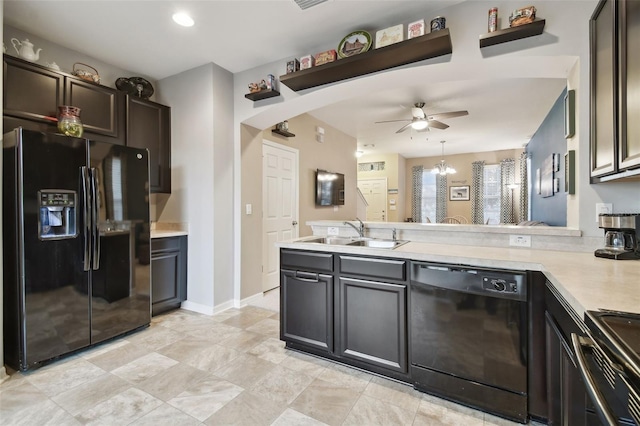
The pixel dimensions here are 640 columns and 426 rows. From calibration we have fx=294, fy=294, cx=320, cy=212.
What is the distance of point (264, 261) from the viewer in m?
4.15

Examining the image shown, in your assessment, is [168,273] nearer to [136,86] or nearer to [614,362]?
[136,86]

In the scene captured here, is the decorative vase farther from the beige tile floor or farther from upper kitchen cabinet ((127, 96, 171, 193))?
the beige tile floor

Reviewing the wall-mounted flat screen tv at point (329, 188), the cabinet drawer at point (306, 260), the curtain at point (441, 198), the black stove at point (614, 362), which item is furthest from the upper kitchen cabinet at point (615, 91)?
the curtain at point (441, 198)

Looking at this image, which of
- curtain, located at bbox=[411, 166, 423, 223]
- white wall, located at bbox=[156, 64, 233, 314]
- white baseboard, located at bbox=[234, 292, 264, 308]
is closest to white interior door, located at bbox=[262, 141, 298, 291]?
white baseboard, located at bbox=[234, 292, 264, 308]

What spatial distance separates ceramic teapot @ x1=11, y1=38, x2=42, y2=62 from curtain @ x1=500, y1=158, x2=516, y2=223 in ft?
30.2

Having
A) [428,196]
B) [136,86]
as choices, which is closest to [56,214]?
[136,86]

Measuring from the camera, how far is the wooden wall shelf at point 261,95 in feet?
10.1

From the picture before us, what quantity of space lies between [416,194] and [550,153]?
14.8 ft

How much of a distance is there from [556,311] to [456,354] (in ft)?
2.08

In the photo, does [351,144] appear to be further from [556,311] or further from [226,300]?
[556,311]

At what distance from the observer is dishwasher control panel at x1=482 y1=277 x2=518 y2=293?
1.61 m

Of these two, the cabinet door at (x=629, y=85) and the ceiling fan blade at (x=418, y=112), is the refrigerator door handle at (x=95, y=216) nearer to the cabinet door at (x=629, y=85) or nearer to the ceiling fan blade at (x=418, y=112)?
the cabinet door at (x=629, y=85)

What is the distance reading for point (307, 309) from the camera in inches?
91.8

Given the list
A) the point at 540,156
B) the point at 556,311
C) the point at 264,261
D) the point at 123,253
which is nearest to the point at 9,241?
the point at 123,253
